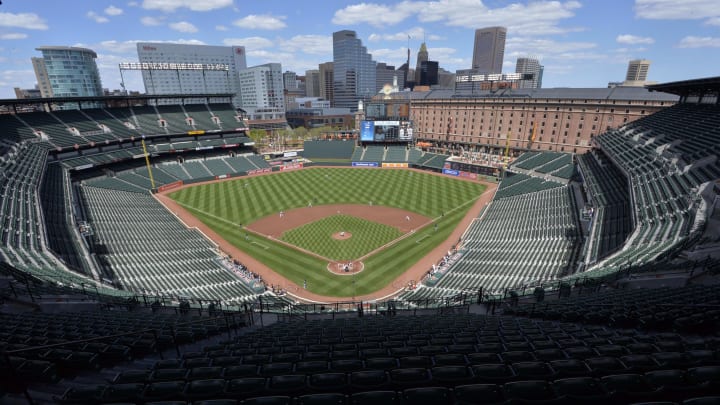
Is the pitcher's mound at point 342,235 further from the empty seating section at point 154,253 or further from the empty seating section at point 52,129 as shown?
the empty seating section at point 52,129

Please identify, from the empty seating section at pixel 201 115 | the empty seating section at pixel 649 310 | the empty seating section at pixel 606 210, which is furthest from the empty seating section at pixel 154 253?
the empty seating section at pixel 201 115

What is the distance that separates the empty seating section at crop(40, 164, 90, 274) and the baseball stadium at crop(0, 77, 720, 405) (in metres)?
0.26

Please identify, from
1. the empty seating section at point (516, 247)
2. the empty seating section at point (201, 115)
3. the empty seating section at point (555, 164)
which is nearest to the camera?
the empty seating section at point (516, 247)

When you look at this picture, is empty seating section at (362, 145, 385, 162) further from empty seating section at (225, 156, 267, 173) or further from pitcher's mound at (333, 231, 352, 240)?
pitcher's mound at (333, 231, 352, 240)

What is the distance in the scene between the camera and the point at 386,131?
80.3 metres

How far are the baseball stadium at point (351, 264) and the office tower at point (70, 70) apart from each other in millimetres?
129923

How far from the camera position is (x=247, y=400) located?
17.0 ft

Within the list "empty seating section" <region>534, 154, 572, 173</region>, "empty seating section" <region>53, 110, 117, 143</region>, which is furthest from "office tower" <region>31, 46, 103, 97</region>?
"empty seating section" <region>534, 154, 572, 173</region>

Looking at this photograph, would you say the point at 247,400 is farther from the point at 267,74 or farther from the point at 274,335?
the point at 267,74

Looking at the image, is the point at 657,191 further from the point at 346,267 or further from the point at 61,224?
the point at 61,224

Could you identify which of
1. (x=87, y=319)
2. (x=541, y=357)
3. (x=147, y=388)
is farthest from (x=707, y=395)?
(x=87, y=319)

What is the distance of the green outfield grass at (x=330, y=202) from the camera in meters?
34.2

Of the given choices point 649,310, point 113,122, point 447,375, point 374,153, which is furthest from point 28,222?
point 374,153

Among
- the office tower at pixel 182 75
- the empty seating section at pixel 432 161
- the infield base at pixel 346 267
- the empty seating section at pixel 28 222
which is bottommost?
the infield base at pixel 346 267
